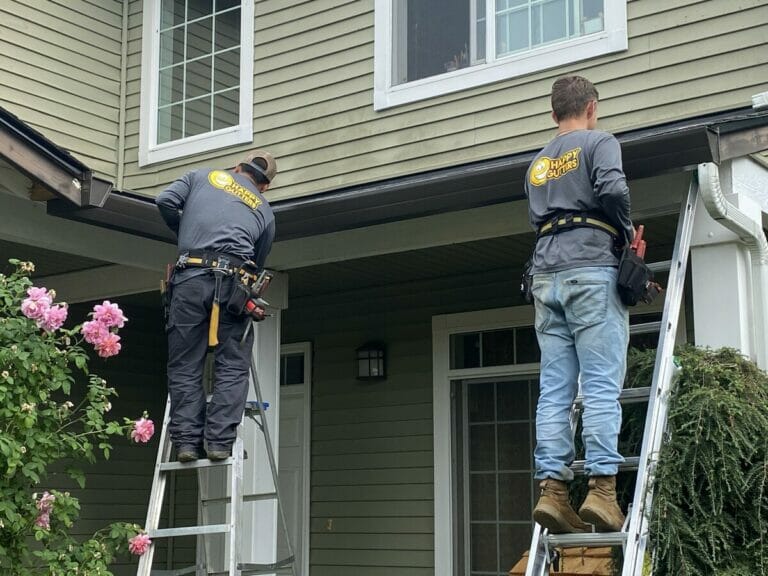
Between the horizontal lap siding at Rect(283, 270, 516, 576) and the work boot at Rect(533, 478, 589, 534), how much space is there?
4.05 meters

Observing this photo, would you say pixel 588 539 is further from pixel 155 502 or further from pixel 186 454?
pixel 155 502

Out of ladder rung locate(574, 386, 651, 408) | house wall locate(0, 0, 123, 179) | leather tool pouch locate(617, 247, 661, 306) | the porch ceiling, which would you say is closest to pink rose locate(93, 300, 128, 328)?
ladder rung locate(574, 386, 651, 408)

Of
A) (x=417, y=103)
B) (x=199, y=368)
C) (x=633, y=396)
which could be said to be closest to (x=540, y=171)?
(x=633, y=396)

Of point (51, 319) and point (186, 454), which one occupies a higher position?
point (51, 319)

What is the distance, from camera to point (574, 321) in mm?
3938

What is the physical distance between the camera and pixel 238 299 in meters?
4.86

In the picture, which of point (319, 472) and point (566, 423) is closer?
point (566, 423)

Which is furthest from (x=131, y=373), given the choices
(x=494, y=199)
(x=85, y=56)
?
(x=494, y=199)

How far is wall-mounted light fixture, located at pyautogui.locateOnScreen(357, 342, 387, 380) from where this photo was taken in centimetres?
841

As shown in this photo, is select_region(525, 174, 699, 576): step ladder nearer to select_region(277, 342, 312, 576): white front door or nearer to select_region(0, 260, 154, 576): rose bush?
select_region(0, 260, 154, 576): rose bush

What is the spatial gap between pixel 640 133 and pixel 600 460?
174cm

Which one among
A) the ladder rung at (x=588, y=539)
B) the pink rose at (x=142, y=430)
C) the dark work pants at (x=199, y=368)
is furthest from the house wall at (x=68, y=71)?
the ladder rung at (x=588, y=539)

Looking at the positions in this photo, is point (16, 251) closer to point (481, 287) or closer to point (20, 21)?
point (20, 21)

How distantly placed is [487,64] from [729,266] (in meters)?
2.36
